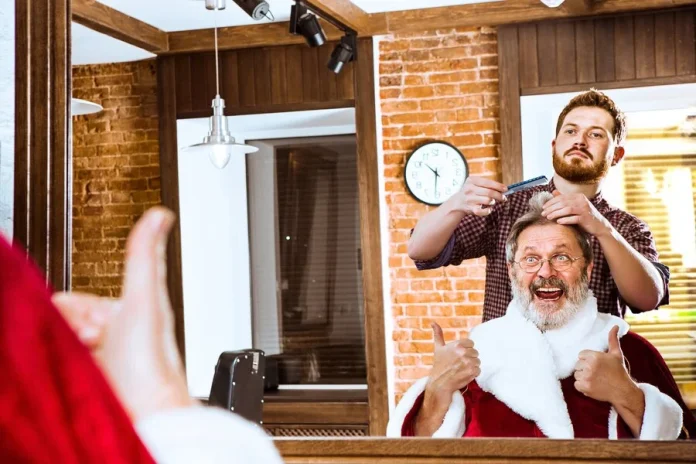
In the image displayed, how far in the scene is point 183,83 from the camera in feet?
3.57

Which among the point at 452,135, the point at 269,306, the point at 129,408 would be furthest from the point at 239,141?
the point at 129,408

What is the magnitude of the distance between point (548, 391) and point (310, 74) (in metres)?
0.59

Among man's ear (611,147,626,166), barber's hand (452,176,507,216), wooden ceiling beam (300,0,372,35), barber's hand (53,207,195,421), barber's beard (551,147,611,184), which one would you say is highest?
wooden ceiling beam (300,0,372,35)

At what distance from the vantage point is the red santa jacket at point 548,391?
0.87m

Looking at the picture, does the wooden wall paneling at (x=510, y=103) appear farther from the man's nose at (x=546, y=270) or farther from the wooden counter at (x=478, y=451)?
the wooden counter at (x=478, y=451)

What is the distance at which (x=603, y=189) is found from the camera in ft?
3.09

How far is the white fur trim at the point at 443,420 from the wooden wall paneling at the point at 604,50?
17.4 inches

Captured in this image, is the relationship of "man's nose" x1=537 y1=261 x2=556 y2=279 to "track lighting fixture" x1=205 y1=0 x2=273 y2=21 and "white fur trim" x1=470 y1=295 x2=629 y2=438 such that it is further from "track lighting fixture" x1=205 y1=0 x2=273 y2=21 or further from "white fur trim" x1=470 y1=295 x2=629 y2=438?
"track lighting fixture" x1=205 y1=0 x2=273 y2=21

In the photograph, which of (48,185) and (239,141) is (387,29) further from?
(48,185)

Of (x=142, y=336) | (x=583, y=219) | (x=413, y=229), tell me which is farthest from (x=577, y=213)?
(x=142, y=336)

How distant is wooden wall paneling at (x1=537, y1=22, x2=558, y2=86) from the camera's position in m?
1.13

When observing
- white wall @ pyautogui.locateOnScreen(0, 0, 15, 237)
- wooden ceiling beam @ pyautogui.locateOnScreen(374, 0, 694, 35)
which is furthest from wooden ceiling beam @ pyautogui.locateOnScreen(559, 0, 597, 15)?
white wall @ pyautogui.locateOnScreen(0, 0, 15, 237)

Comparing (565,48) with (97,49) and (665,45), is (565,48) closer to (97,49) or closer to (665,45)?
(665,45)

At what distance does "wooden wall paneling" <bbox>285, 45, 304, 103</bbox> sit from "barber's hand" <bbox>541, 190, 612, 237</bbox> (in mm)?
375
